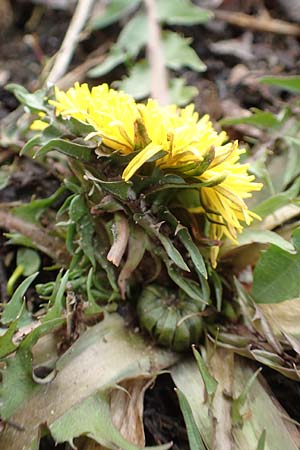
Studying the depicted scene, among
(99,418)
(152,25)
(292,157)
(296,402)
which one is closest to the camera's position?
(99,418)

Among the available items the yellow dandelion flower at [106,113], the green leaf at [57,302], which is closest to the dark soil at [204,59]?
the yellow dandelion flower at [106,113]

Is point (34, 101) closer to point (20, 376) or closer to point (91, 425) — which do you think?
point (20, 376)

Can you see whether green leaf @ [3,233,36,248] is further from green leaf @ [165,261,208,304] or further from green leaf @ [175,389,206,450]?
green leaf @ [175,389,206,450]

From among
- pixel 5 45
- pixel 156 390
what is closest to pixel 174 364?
pixel 156 390

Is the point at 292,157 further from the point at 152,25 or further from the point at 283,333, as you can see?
the point at 152,25

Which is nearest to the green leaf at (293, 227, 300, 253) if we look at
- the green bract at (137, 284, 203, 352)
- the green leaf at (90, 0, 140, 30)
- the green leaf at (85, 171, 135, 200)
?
the green bract at (137, 284, 203, 352)

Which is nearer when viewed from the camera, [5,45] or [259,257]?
[259,257]
